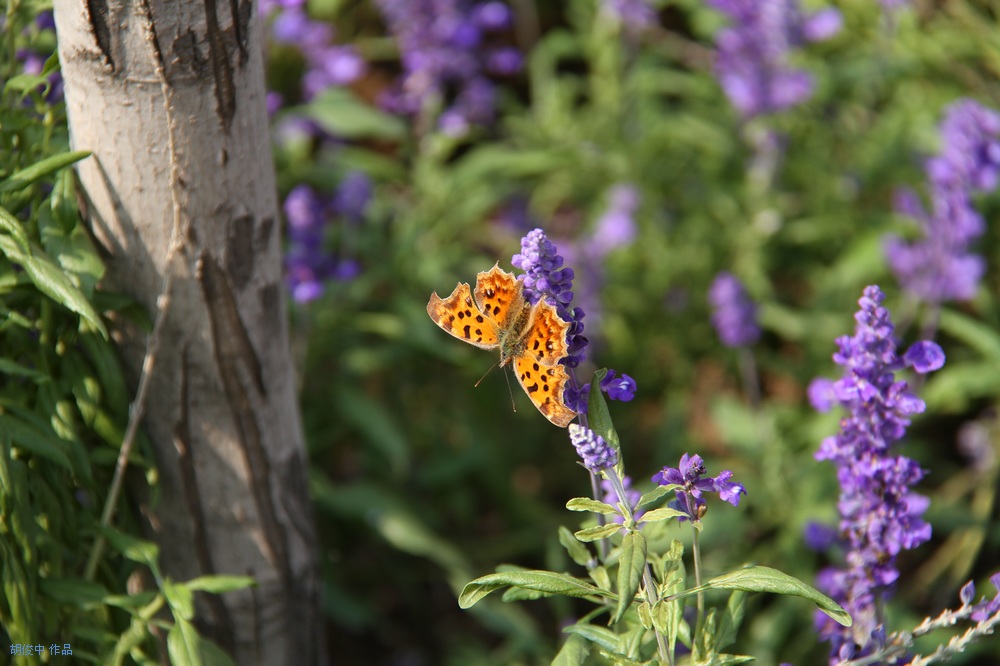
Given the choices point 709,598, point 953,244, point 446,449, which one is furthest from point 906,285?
point 709,598

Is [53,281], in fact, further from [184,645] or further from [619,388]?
[619,388]

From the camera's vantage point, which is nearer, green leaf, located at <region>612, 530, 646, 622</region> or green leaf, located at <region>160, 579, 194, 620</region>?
green leaf, located at <region>612, 530, 646, 622</region>

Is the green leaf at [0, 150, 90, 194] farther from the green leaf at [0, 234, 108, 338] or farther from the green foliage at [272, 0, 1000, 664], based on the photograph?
the green foliage at [272, 0, 1000, 664]

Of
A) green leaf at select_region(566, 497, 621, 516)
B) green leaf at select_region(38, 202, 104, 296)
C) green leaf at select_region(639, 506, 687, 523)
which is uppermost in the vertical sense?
green leaf at select_region(38, 202, 104, 296)

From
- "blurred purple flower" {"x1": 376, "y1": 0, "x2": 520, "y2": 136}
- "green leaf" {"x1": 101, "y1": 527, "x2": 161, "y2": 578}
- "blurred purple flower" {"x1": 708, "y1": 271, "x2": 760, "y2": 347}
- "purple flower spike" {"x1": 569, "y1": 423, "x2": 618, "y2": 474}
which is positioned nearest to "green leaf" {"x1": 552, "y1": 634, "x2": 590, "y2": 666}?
"purple flower spike" {"x1": 569, "y1": 423, "x2": 618, "y2": 474}

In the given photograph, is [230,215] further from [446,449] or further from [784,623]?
[784,623]
